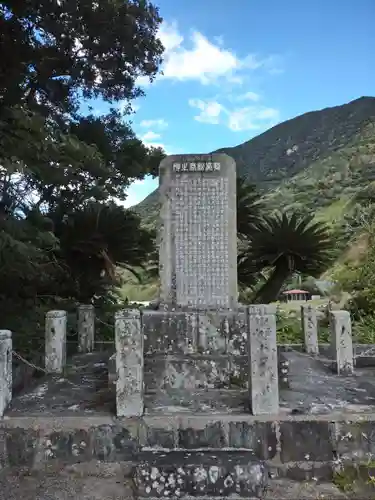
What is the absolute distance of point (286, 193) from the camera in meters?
20.2

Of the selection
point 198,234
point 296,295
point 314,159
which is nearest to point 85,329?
point 198,234

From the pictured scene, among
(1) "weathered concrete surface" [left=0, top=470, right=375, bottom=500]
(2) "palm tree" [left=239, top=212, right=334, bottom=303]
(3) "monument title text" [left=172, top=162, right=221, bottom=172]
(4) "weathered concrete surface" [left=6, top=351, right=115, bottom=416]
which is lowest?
(1) "weathered concrete surface" [left=0, top=470, right=375, bottom=500]

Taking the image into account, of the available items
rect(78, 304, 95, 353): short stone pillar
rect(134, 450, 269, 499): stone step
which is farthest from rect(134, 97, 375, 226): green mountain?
rect(134, 450, 269, 499): stone step

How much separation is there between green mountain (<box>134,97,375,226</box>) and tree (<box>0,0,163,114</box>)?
775cm

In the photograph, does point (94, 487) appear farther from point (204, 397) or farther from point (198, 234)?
point (198, 234)

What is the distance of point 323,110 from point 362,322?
2529 cm

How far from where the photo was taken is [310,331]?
6148 millimetres

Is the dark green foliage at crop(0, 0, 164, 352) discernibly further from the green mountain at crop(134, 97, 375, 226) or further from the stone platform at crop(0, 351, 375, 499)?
the green mountain at crop(134, 97, 375, 226)

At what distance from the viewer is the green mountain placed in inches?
736

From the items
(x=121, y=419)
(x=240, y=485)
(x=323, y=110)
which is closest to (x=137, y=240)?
(x=121, y=419)

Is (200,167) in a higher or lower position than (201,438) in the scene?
higher

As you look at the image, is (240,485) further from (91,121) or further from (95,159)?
(91,121)

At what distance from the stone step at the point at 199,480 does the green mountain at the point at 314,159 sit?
14.3 meters

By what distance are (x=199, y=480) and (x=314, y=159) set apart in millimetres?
24795
